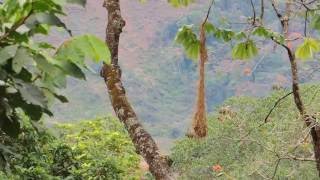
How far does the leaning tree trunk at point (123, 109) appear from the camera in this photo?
7.97 feet

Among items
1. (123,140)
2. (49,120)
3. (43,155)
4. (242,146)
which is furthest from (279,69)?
(49,120)

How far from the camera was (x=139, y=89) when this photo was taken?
70938mm

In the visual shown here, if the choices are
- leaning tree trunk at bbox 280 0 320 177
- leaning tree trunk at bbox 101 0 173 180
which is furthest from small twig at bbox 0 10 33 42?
leaning tree trunk at bbox 280 0 320 177

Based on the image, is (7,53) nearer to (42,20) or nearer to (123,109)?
(42,20)

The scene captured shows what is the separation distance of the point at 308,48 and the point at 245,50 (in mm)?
261

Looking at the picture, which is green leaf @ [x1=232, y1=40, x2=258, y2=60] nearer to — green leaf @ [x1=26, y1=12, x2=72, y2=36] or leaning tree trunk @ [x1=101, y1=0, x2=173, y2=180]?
leaning tree trunk @ [x1=101, y1=0, x2=173, y2=180]

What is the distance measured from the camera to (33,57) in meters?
0.90

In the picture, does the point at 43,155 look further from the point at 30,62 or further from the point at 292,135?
the point at 30,62

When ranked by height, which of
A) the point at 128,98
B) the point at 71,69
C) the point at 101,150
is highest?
the point at 71,69

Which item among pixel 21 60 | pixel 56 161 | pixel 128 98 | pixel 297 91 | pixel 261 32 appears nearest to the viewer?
pixel 21 60

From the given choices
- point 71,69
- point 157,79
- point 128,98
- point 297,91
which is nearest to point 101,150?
point 128,98

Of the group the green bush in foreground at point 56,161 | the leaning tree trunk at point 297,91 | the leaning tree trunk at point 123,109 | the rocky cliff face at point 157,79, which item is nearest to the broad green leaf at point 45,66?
the leaning tree trunk at point 123,109

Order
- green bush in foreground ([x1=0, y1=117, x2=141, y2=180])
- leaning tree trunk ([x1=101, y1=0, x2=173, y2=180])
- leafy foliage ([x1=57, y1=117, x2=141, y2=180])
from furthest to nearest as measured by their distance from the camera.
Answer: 1. leafy foliage ([x1=57, y1=117, x2=141, y2=180])
2. green bush in foreground ([x1=0, y1=117, x2=141, y2=180])
3. leaning tree trunk ([x1=101, y1=0, x2=173, y2=180])

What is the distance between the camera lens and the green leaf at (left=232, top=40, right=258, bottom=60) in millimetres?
2648
